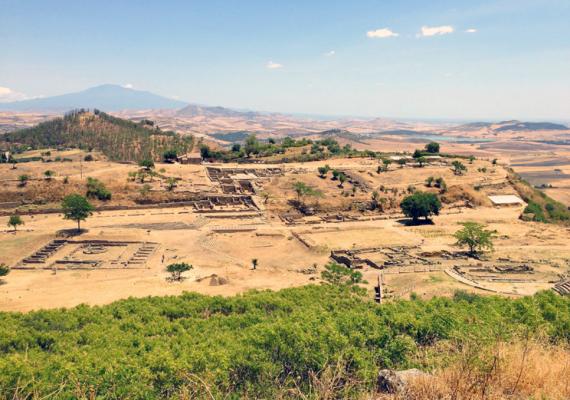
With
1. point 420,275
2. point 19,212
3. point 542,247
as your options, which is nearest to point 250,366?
point 420,275

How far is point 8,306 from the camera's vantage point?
31.2 m

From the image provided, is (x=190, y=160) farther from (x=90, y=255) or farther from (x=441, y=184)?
(x=441, y=184)

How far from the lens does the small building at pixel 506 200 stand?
7312cm

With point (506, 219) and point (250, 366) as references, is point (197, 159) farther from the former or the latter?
point (250, 366)

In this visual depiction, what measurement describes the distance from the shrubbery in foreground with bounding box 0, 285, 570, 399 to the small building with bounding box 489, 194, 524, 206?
57937mm

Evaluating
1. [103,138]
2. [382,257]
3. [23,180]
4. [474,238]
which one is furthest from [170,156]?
[474,238]

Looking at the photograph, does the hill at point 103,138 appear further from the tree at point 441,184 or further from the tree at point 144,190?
the tree at point 441,184

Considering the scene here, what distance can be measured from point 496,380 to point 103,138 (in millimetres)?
132489

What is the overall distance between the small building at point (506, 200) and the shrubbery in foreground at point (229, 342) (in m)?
57.9

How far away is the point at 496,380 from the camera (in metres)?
8.20

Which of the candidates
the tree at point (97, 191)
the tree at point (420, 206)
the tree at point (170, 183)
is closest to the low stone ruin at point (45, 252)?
the tree at point (97, 191)

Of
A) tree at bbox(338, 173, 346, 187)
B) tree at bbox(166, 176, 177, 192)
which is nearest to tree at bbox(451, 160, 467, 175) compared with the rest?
tree at bbox(338, 173, 346, 187)

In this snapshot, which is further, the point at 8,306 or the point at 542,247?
the point at 542,247

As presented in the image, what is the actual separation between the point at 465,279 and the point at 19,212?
63.1 meters
